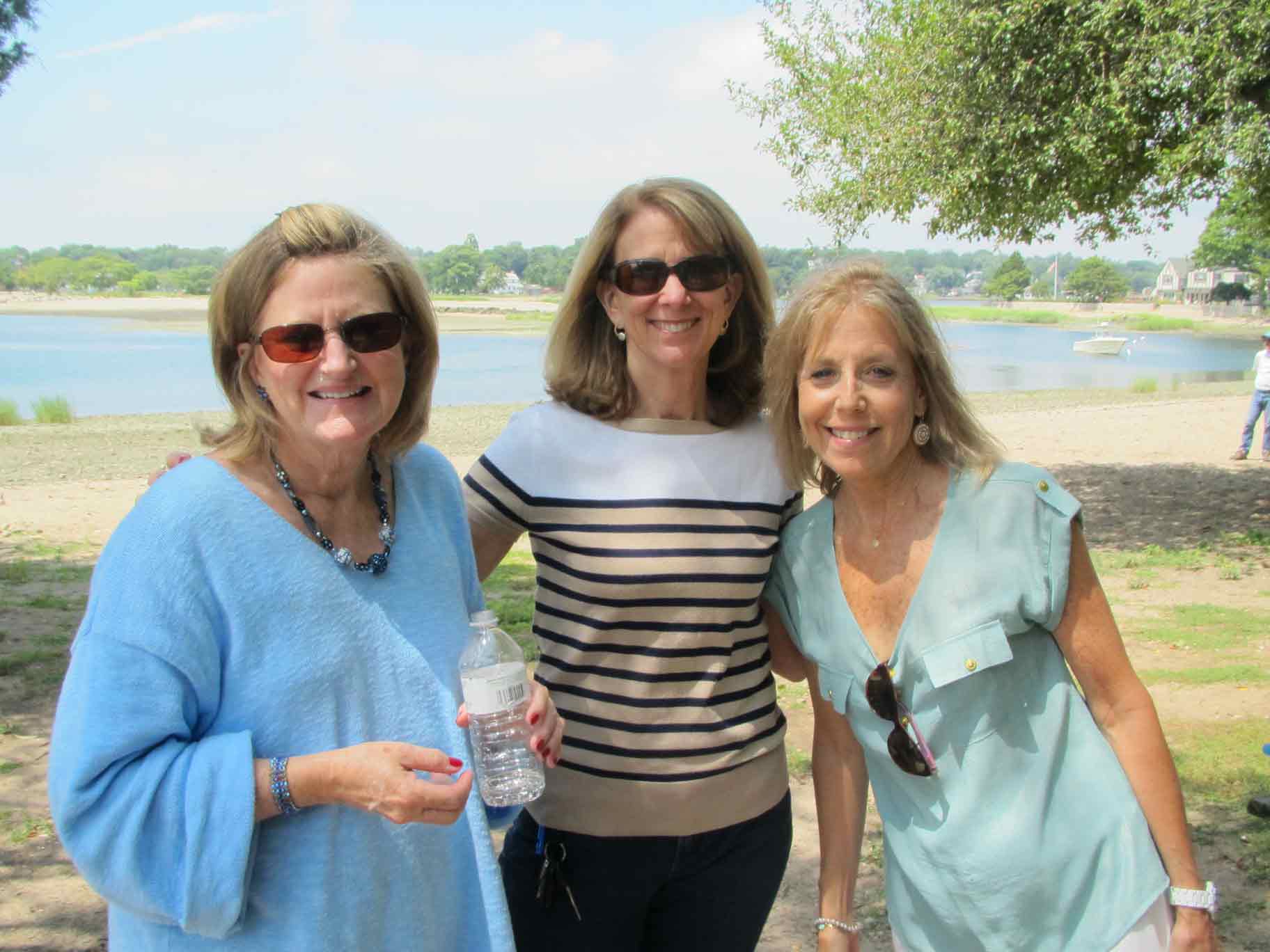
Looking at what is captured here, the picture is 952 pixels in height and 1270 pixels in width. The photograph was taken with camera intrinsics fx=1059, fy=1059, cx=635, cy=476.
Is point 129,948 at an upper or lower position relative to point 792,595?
lower

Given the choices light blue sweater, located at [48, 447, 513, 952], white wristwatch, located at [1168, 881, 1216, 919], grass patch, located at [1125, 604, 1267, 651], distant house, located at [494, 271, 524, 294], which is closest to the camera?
light blue sweater, located at [48, 447, 513, 952]

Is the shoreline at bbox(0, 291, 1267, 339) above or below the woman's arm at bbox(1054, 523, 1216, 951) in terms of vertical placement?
below

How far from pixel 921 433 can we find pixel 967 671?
521 mm

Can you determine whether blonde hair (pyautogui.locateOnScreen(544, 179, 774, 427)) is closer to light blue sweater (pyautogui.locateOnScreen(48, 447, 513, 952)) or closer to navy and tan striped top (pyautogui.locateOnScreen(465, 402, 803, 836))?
navy and tan striped top (pyautogui.locateOnScreen(465, 402, 803, 836))

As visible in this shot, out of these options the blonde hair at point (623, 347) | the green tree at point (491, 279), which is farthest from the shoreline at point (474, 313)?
the blonde hair at point (623, 347)

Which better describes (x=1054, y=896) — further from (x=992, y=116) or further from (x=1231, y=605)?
(x=992, y=116)

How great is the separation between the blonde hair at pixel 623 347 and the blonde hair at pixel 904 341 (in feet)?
1.10

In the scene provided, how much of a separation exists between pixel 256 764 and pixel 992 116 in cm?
940

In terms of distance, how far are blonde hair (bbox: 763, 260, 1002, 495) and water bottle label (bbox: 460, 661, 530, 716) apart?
3.13ft

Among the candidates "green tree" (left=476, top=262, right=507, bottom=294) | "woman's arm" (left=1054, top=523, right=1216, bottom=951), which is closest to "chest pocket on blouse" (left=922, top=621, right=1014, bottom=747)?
"woman's arm" (left=1054, top=523, right=1216, bottom=951)

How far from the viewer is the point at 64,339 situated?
201 feet

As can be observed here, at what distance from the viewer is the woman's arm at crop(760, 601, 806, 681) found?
2.54 meters

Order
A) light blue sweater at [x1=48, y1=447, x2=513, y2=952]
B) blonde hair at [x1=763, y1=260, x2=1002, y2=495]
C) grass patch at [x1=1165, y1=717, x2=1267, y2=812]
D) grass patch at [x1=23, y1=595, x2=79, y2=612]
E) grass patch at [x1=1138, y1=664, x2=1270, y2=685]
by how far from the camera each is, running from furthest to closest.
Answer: grass patch at [x1=23, y1=595, x2=79, y2=612], grass patch at [x1=1138, y1=664, x2=1270, y2=685], grass patch at [x1=1165, y1=717, x2=1267, y2=812], blonde hair at [x1=763, y1=260, x2=1002, y2=495], light blue sweater at [x1=48, y1=447, x2=513, y2=952]

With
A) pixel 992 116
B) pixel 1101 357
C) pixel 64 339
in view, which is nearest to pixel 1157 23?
pixel 992 116
